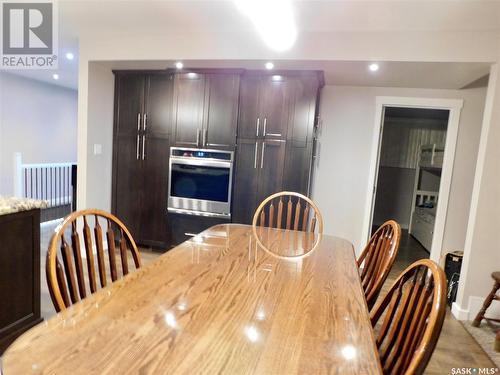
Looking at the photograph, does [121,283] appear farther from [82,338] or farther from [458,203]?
[458,203]

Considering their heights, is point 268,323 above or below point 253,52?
below

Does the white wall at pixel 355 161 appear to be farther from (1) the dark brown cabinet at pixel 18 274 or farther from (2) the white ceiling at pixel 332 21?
(1) the dark brown cabinet at pixel 18 274

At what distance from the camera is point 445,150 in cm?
343

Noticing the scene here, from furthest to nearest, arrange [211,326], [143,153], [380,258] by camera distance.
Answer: [143,153], [380,258], [211,326]

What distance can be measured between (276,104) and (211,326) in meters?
2.66

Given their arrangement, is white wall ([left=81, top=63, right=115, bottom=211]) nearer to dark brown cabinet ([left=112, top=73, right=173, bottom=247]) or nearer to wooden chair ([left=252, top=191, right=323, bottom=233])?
dark brown cabinet ([left=112, top=73, right=173, bottom=247])

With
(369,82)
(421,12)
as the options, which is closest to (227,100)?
(369,82)

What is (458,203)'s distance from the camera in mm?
3432

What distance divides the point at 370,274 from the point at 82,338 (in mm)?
1285

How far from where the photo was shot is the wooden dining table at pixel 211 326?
26.1 inches

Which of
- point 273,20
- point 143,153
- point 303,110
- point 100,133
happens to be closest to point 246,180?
point 303,110

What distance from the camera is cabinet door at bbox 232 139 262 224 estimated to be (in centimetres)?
325

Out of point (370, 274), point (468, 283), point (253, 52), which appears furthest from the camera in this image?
point (253, 52)

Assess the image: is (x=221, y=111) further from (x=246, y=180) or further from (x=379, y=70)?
(x=379, y=70)
